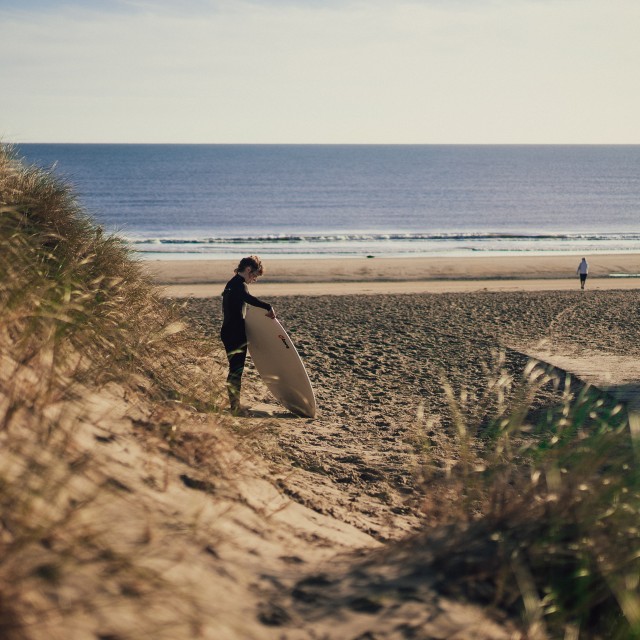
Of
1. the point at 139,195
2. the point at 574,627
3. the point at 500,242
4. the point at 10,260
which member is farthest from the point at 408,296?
the point at 139,195

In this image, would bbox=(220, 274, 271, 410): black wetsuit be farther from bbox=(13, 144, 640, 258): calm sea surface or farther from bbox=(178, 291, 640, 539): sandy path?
bbox=(13, 144, 640, 258): calm sea surface

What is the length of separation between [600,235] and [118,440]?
165 feet

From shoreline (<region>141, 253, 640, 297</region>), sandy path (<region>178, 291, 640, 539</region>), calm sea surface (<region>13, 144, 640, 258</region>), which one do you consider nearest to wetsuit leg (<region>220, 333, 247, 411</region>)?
sandy path (<region>178, 291, 640, 539</region>)

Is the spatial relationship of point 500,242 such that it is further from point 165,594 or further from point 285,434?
point 165,594

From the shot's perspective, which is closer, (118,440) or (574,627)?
(574,627)

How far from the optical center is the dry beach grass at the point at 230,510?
2871 mm

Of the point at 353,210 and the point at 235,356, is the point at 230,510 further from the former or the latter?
the point at 353,210

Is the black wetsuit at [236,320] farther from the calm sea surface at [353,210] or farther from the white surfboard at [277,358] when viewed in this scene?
the calm sea surface at [353,210]

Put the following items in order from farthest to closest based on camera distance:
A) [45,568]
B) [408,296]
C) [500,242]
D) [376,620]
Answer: [500,242]
[408,296]
[376,620]
[45,568]

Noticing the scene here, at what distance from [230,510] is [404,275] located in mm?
23958

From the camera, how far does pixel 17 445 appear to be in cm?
338

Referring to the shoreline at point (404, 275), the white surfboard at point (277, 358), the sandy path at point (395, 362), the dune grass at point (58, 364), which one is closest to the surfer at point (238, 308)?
the white surfboard at point (277, 358)

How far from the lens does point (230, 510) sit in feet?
13.6

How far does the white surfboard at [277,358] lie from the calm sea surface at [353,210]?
2.41 meters
